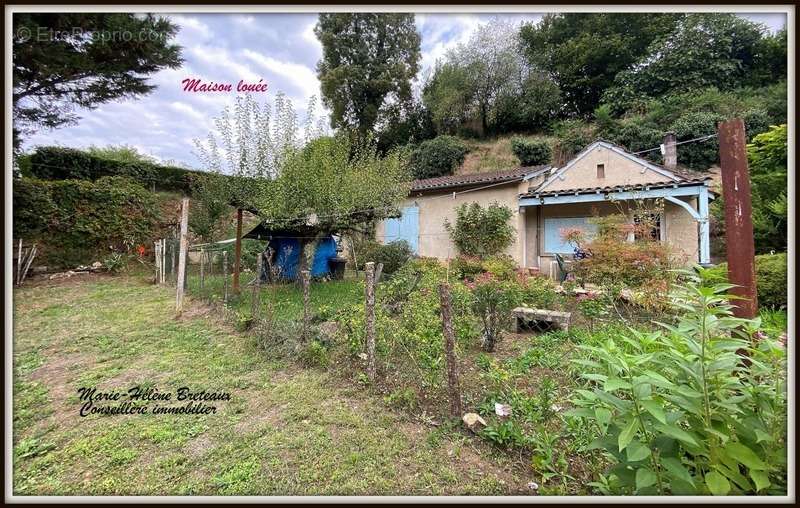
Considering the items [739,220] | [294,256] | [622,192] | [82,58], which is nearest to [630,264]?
[622,192]

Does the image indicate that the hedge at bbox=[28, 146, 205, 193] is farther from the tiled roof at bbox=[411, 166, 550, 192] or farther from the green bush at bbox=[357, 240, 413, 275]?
the tiled roof at bbox=[411, 166, 550, 192]

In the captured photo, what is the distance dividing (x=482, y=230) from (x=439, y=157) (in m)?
9.55

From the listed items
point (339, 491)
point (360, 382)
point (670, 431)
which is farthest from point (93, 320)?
point (670, 431)

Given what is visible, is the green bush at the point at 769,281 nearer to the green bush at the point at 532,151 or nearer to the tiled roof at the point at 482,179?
the tiled roof at the point at 482,179

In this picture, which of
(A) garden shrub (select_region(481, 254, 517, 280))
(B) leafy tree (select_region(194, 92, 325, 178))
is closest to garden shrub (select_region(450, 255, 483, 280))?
(A) garden shrub (select_region(481, 254, 517, 280))

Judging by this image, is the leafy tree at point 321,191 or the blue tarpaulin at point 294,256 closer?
the leafy tree at point 321,191

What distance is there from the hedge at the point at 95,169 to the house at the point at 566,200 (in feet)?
34.8

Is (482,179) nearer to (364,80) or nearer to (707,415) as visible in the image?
(707,415)

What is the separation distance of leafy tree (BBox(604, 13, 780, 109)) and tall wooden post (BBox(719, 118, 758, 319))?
12555 mm

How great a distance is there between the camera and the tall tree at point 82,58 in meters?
1.83

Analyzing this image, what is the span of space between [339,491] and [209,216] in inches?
503

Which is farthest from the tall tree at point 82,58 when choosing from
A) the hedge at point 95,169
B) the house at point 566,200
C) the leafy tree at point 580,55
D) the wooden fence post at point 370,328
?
the leafy tree at point 580,55

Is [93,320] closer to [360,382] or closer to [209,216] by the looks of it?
[360,382]

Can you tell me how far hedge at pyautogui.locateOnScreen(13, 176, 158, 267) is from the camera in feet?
29.6
